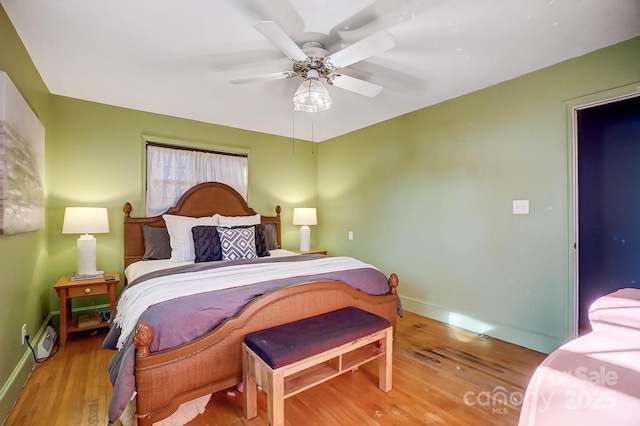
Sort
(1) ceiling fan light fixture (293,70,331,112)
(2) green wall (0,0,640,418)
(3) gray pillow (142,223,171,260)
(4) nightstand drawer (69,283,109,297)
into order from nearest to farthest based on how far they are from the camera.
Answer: (1) ceiling fan light fixture (293,70,331,112)
(2) green wall (0,0,640,418)
(4) nightstand drawer (69,283,109,297)
(3) gray pillow (142,223,171,260)

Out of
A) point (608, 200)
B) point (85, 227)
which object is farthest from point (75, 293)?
point (608, 200)

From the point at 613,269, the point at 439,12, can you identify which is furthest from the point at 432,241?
the point at 439,12

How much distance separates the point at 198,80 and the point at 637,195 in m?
4.24

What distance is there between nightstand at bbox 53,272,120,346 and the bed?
302 cm

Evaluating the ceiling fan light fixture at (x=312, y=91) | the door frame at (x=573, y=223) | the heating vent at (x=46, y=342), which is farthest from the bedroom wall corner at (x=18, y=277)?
the door frame at (x=573, y=223)

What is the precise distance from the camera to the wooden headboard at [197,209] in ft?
10.6

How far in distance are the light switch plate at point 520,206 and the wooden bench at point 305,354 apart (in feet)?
5.46

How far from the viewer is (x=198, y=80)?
2.69 meters

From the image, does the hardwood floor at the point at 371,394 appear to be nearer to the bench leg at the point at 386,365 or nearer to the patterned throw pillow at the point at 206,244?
the bench leg at the point at 386,365

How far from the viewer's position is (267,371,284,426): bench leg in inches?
58.6

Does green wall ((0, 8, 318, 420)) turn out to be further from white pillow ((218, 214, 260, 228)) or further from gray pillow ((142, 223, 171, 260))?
white pillow ((218, 214, 260, 228))

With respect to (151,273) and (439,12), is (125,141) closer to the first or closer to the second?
(151,273)

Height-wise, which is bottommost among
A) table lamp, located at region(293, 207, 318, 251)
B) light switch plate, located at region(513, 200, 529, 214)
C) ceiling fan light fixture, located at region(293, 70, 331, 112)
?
table lamp, located at region(293, 207, 318, 251)

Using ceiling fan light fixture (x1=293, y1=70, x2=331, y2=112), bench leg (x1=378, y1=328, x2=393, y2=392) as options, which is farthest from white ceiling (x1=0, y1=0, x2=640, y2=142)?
bench leg (x1=378, y1=328, x2=393, y2=392)
